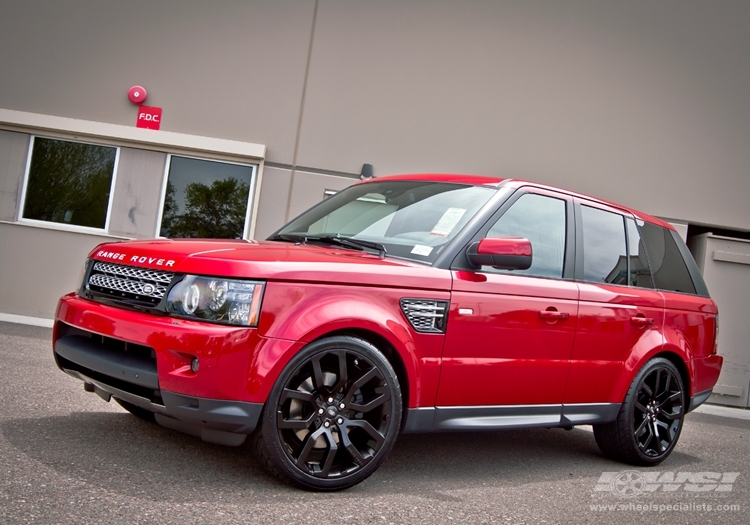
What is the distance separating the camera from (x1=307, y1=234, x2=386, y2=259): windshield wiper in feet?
14.7

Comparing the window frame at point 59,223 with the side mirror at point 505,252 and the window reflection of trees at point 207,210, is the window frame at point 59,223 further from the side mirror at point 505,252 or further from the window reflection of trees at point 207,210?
the side mirror at point 505,252

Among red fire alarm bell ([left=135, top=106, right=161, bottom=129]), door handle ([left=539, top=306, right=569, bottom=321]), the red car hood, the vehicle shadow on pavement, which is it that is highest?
red fire alarm bell ([left=135, top=106, right=161, bottom=129])

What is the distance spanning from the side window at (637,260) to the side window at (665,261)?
0.08 m

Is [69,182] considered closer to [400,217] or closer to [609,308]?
[400,217]

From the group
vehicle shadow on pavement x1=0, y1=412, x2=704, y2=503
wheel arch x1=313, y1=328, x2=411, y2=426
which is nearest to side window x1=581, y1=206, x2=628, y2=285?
vehicle shadow on pavement x1=0, y1=412, x2=704, y2=503

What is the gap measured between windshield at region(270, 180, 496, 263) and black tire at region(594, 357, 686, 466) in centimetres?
187

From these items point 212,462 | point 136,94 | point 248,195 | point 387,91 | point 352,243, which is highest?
point 387,91

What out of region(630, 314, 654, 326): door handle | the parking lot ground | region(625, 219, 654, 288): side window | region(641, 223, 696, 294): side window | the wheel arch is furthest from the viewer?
region(641, 223, 696, 294): side window

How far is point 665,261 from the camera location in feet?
20.0

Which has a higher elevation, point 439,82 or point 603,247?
point 439,82

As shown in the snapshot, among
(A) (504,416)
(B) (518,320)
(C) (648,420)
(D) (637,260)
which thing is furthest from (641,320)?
(A) (504,416)

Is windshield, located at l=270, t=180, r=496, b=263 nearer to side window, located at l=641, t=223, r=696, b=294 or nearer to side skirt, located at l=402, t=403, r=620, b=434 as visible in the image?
side skirt, located at l=402, t=403, r=620, b=434

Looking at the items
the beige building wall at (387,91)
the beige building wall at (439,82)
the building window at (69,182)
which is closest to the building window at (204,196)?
the beige building wall at (387,91)

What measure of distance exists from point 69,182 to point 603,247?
28.5 ft
